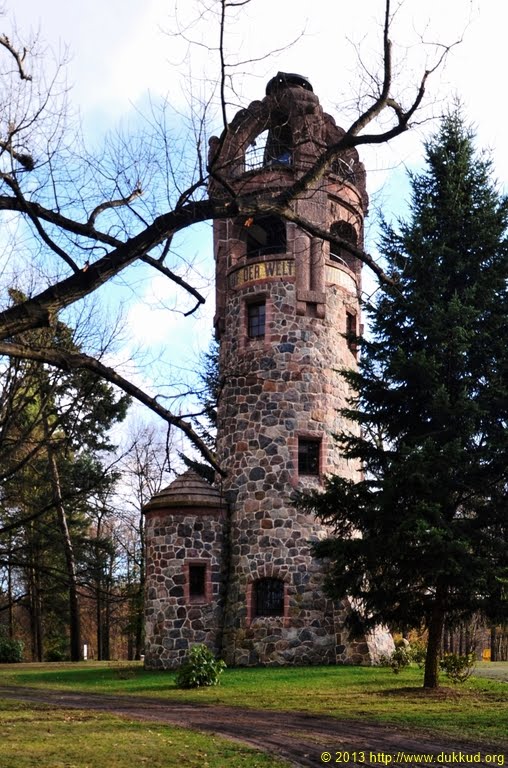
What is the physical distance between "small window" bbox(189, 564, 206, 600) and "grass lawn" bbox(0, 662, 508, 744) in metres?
2.27

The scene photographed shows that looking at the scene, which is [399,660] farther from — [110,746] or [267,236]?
[267,236]

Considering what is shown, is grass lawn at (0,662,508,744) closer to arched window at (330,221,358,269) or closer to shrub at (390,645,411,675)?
shrub at (390,645,411,675)

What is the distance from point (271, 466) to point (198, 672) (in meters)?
6.80

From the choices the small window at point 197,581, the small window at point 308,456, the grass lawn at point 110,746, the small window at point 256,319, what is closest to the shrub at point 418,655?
the small window at point 308,456

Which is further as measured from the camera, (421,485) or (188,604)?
(188,604)

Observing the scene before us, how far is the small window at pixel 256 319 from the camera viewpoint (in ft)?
76.8

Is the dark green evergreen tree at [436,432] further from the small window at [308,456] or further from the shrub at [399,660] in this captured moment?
the small window at [308,456]

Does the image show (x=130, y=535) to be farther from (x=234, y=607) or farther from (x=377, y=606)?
(x=377, y=606)

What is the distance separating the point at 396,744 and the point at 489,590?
6581 mm

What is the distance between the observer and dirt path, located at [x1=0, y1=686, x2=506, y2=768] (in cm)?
805

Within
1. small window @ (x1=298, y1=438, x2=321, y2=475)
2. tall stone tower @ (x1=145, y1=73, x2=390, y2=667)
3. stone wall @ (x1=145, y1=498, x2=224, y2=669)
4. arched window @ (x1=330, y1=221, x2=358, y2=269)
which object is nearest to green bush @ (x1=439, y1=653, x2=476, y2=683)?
tall stone tower @ (x1=145, y1=73, x2=390, y2=667)

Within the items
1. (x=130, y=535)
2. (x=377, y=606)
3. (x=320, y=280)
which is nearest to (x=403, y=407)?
(x=377, y=606)

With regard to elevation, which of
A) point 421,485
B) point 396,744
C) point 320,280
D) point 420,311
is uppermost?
point 320,280

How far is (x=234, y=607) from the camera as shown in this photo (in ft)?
71.2
